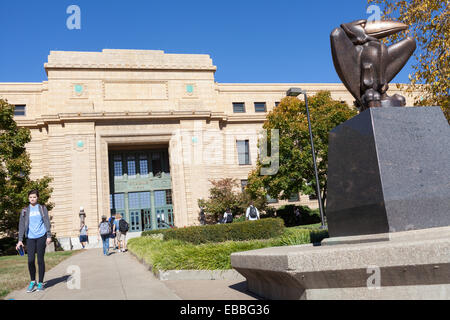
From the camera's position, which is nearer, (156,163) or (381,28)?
(381,28)

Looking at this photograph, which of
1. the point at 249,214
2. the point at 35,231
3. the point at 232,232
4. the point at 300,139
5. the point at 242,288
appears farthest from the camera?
the point at 300,139

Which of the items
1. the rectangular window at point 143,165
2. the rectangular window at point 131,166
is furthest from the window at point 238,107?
the rectangular window at point 131,166

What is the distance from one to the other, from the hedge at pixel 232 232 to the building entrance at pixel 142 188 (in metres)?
20.2

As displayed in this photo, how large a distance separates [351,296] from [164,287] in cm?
374

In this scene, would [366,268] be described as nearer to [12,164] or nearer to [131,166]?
[12,164]

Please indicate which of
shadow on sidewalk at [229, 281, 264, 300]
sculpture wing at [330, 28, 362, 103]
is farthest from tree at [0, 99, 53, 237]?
sculpture wing at [330, 28, 362, 103]

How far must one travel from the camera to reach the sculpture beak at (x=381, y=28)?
654 centimetres

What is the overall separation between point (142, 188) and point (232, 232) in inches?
876

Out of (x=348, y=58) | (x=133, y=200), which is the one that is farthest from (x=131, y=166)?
(x=348, y=58)

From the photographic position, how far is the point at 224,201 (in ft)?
104

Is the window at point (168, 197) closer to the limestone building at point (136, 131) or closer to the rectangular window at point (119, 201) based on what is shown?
the limestone building at point (136, 131)

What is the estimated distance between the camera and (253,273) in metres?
5.30

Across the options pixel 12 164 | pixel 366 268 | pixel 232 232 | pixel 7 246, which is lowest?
pixel 7 246

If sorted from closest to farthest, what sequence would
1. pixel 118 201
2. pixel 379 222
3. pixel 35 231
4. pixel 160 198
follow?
pixel 379 222 < pixel 35 231 < pixel 118 201 < pixel 160 198
